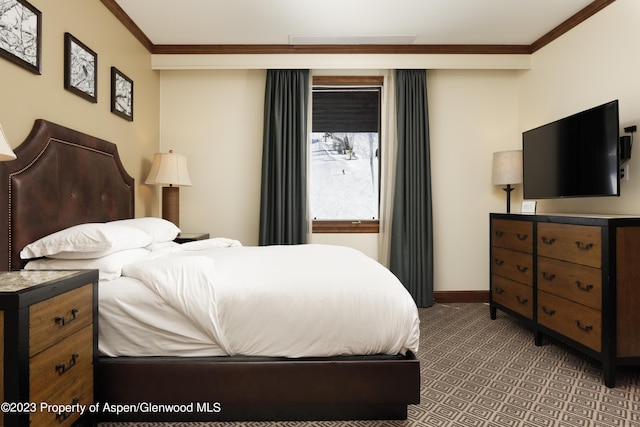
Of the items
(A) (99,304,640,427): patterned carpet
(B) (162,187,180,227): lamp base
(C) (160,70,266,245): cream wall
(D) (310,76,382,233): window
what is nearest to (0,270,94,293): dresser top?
(A) (99,304,640,427): patterned carpet

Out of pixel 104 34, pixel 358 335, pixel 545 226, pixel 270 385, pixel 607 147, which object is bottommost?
pixel 270 385

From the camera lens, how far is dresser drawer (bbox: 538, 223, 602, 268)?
2.40m

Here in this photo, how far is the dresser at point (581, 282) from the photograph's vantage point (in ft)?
7.58

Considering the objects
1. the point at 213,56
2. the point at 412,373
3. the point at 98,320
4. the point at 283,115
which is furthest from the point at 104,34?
the point at 412,373

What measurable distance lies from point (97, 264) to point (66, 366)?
57cm

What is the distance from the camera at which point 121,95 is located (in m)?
3.35

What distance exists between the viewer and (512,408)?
2055 millimetres

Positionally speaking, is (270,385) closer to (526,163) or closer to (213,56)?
(526,163)

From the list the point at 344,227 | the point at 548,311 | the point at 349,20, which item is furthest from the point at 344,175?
the point at 548,311

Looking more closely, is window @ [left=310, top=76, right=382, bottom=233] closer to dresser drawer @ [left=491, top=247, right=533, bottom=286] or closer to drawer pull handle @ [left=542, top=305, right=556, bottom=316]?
dresser drawer @ [left=491, top=247, right=533, bottom=286]

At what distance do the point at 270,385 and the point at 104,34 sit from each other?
282cm

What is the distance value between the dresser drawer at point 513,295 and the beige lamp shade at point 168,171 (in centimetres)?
289

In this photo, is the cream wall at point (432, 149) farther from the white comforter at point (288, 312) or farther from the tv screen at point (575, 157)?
the white comforter at point (288, 312)

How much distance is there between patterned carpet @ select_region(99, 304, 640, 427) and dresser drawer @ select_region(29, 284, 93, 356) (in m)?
0.60
